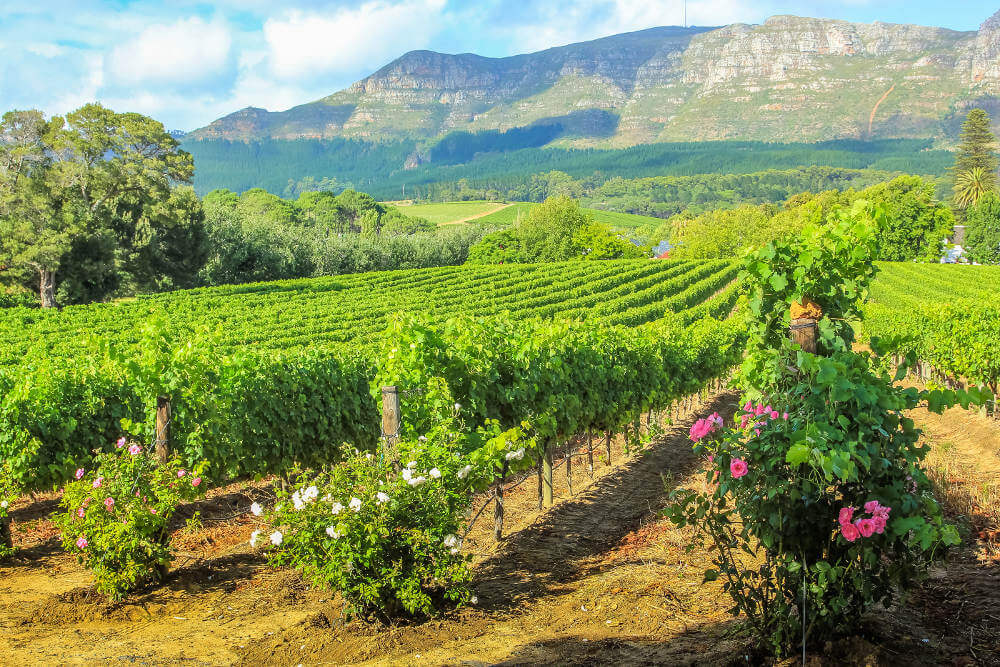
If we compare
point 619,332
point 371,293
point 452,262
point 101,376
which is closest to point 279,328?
point 371,293

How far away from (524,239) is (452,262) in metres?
22.0

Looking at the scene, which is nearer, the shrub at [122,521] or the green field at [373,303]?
the shrub at [122,521]

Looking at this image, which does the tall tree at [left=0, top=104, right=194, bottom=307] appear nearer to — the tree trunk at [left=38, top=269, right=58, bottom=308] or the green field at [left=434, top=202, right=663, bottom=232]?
the tree trunk at [left=38, top=269, right=58, bottom=308]

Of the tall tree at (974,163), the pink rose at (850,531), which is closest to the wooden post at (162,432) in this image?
the pink rose at (850,531)

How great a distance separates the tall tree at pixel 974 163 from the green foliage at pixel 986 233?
18081mm

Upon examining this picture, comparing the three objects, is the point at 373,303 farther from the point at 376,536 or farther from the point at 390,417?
the point at 376,536

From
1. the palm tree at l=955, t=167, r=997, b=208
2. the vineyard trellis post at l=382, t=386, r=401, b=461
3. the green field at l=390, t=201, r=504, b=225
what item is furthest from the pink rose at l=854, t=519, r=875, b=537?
the green field at l=390, t=201, r=504, b=225

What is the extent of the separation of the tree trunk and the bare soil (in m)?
35.5

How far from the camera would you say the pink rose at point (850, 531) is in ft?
11.7

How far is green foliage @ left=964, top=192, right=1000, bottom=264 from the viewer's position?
7244 cm

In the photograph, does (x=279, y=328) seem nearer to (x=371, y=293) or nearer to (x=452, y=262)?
(x=371, y=293)

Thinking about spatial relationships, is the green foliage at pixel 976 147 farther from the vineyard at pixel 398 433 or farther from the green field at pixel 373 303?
the vineyard at pixel 398 433

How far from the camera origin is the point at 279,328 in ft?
94.2

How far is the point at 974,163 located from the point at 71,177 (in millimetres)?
102286
